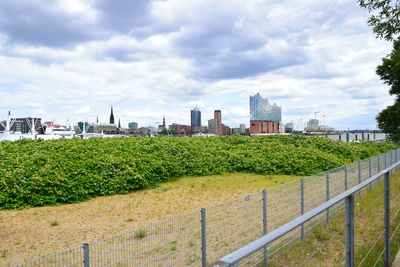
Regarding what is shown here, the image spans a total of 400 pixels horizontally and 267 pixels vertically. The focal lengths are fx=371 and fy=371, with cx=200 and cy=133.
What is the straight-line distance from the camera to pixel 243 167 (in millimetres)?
16859

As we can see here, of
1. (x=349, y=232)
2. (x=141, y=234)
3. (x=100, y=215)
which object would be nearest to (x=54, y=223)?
(x=100, y=215)

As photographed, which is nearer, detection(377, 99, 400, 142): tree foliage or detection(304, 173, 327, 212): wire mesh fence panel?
detection(304, 173, 327, 212): wire mesh fence panel

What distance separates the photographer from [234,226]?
5.72 metres

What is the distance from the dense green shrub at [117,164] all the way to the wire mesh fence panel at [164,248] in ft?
18.8

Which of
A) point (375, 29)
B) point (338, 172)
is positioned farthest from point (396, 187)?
point (375, 29)

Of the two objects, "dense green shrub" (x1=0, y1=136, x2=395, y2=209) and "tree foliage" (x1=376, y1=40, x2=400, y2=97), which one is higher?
"tree foliage" (x1=376, y1=40, x2=400, y2=97)

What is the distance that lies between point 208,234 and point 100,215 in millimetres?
4568

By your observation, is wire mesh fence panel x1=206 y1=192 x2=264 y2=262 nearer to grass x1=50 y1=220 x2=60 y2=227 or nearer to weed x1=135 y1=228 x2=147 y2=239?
weed x1=135 y1=228 x2=147 y2=239

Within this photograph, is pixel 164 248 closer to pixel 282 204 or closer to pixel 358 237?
pixel 282 204

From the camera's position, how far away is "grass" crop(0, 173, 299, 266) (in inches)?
285

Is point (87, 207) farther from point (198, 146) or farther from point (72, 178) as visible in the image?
point (198, 146)

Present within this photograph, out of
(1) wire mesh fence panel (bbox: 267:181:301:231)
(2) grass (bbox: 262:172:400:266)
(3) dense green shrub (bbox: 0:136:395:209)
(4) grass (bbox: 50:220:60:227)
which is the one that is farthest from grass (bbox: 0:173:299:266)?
(2) grass (bbox: 262:172:400:266)

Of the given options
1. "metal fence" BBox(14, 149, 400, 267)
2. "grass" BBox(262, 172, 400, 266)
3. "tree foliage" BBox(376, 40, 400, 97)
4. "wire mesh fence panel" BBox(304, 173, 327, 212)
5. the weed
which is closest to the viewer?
"metal fence" BBox(14, 149, 400, 267)

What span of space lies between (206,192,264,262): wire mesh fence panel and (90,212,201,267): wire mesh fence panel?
33 cm
